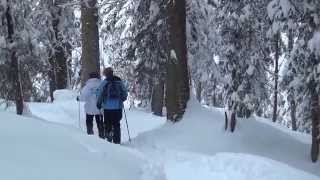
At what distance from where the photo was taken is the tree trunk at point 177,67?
1340 cm

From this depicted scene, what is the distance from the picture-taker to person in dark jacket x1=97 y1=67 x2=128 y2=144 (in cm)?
1232

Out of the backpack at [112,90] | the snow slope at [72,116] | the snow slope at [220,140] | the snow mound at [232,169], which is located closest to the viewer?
the snow mound at [232,169]

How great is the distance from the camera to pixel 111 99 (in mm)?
12336

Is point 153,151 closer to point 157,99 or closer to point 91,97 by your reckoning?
point 91,97

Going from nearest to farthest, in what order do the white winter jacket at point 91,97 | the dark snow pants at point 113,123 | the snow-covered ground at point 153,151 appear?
the snow-covered ground at point 153,151, the dark snow pants at point 113,123, the white winter jacket at point 91,97

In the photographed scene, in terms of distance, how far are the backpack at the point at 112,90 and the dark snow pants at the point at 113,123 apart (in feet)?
1.03

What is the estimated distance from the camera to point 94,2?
1562 cm

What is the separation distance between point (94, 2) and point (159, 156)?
6.05 metres

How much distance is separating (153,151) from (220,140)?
201 cm

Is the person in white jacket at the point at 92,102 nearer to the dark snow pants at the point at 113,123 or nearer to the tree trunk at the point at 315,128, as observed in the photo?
the dark snow pants at the point at 113,123

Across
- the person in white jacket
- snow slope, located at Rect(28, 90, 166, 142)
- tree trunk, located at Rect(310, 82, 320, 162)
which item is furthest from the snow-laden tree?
the person in white jacket

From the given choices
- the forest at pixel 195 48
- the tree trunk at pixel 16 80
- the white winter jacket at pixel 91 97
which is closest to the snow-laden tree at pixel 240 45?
the forest at pixel 195 48

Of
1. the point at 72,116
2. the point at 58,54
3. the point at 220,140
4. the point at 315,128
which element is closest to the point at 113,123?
the point at 220,140

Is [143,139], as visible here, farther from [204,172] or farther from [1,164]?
[1,164]
